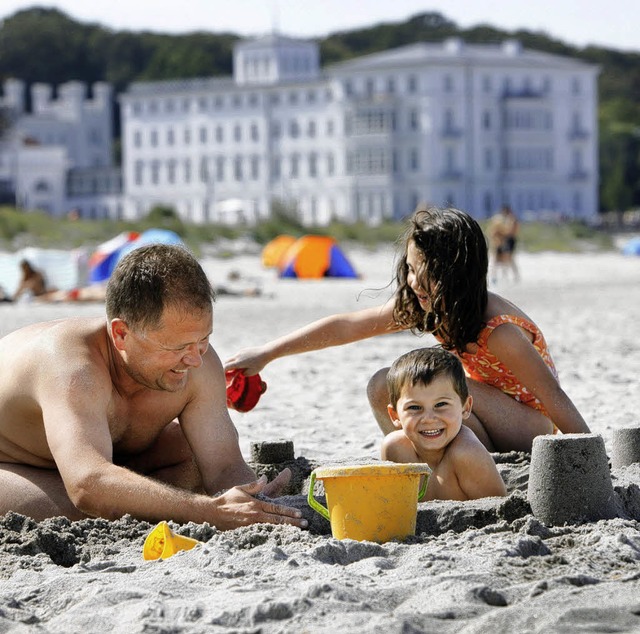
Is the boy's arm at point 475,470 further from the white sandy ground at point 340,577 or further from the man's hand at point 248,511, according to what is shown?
the man's hand at point 248,511

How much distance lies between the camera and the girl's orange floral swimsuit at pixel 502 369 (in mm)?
4930

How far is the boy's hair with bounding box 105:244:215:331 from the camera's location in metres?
3.88

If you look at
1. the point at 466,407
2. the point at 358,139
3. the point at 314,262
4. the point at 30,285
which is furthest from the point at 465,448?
the point at 358,139

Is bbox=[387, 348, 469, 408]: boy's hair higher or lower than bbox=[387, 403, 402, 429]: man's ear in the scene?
higher

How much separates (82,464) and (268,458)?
4.18 ft

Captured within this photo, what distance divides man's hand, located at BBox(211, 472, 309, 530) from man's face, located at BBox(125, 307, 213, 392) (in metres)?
0.40

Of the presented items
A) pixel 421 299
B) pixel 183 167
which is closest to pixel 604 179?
pixel 183 167

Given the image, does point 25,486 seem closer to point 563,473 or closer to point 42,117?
point 563,473

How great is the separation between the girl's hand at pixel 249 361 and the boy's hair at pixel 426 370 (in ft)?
2.50

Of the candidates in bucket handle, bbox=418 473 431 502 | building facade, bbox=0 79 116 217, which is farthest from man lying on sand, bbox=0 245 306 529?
building facade, bbox=0 79 116 217

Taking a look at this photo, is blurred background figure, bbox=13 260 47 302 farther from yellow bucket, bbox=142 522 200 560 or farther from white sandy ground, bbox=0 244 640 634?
yellow bucket, bbox=142 522 200 560

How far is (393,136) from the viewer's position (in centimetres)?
8525

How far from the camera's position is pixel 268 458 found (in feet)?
16.5

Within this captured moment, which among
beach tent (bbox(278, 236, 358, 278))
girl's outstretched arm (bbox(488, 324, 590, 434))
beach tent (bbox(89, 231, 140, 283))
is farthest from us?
beach tent (bbox(278, 236, 358, 278))
